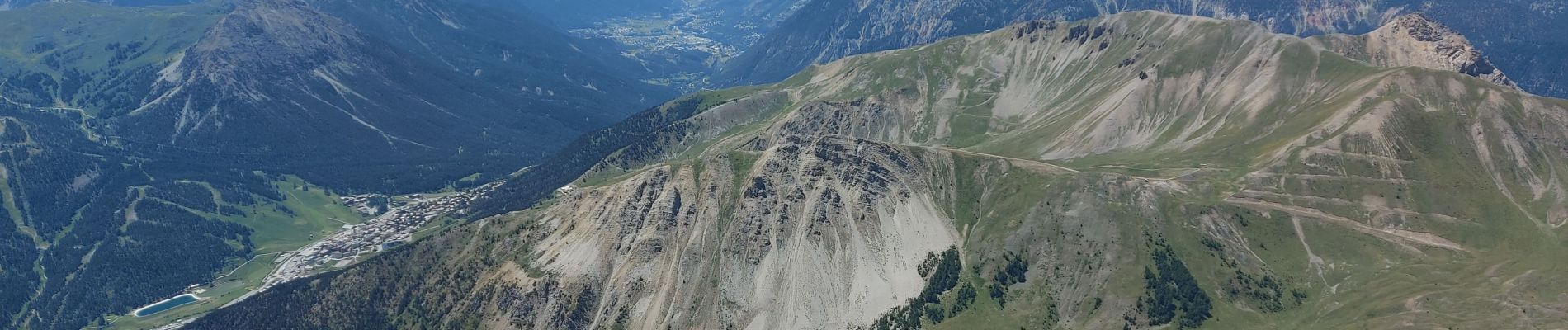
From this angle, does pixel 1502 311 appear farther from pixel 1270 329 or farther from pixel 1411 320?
pixel 1270 329

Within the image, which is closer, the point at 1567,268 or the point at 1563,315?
the point at 1563,315

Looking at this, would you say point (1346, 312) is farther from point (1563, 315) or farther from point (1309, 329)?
point (1563, 315)

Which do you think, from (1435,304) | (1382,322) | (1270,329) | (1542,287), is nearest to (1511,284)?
(1542,287)

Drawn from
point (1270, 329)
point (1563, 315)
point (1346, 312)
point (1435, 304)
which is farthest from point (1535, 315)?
point (1270, 329)

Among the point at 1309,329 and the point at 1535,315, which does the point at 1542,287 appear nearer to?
the point at 1535,315

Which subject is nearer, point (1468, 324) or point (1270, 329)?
point (1468, 324)

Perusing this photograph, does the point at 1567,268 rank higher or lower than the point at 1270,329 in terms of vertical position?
higher

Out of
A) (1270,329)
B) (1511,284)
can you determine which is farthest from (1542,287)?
(1270,329)
